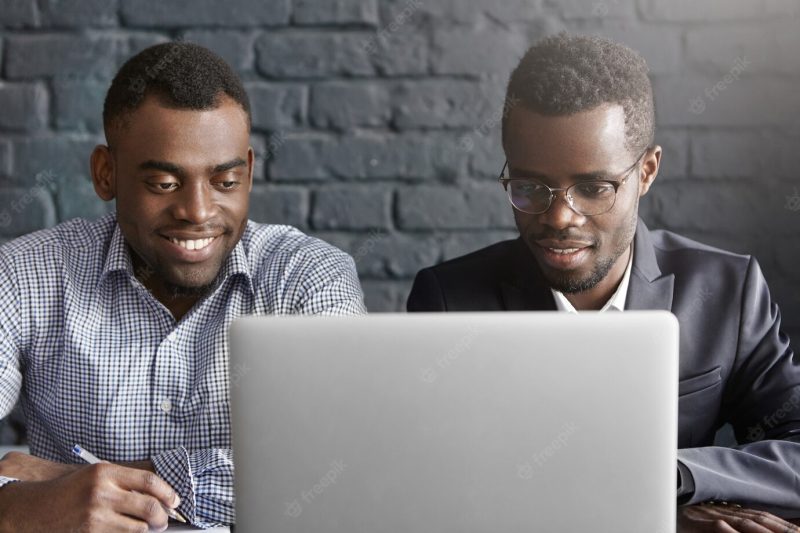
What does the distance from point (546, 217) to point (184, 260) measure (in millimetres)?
613

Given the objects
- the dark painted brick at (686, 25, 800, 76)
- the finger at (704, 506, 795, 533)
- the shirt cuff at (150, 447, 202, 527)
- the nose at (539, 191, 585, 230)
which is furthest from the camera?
the dark painted brick at (686, 25, 800, 76)

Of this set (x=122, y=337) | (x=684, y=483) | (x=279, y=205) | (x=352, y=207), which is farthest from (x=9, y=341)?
(x=684, y=483)

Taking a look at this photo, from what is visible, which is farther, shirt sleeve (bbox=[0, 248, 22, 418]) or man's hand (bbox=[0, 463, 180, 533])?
shirt sleeve (bbox=[0, 248, 22, 418])

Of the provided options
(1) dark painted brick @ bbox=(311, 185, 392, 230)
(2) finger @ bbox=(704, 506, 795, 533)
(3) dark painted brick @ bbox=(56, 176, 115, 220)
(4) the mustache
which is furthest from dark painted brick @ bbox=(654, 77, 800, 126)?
(3) dark painted brick @ bbox=(56, 176, 115, 220)

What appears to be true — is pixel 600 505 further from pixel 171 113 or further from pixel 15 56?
pixel 15 56

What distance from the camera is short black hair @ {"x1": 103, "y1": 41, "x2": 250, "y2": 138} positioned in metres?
1.58

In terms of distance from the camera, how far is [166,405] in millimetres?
1560

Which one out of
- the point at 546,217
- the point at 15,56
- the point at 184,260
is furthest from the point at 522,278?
the point at 15,56

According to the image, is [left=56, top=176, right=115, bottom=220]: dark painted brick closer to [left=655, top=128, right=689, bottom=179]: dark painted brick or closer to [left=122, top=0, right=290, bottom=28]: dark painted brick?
[left=122, top=0, right=290, bottom=28]: dark painted brick

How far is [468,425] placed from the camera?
35.4 inches

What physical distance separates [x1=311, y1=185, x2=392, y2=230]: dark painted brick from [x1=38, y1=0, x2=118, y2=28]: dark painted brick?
1.84 ft

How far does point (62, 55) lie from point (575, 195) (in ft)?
3.61

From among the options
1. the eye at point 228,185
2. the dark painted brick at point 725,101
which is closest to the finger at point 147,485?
the eye at point 228,185

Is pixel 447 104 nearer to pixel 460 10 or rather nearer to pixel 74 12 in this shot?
pixel 460 10
